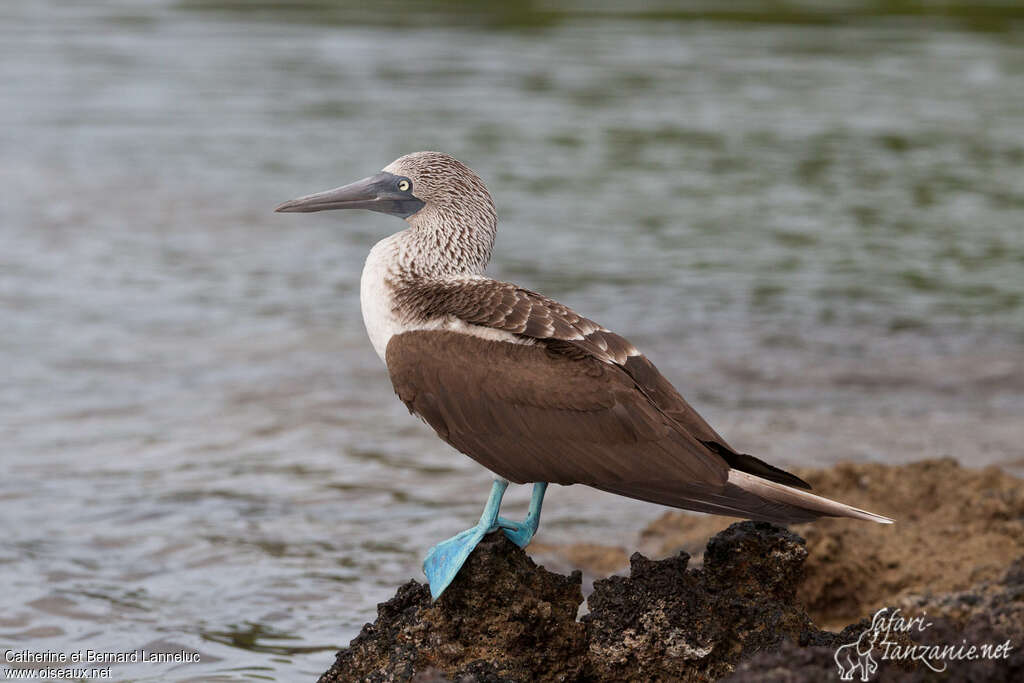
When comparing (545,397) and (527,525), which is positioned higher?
(545,397)

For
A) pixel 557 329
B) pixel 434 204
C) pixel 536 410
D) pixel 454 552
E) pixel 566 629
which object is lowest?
pixel 566 629

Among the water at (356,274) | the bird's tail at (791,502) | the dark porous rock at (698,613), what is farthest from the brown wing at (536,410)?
the water at (356,274)

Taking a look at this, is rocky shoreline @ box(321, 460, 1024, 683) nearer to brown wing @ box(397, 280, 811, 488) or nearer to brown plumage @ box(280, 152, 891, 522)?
brown plumage @ box(280, 152, 891, 522)

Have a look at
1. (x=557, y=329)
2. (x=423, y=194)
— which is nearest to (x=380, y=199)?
(x=423, y=194)

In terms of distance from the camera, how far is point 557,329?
Answer: 510 centimetres

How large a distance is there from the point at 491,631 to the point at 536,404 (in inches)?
32.9

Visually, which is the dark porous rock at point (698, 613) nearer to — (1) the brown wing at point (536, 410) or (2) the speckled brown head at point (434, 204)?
(1) the brown wing at point (536, 410)

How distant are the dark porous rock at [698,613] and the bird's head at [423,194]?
1.63 m

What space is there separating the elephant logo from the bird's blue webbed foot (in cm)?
117

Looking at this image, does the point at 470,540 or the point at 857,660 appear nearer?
the point at 857,660

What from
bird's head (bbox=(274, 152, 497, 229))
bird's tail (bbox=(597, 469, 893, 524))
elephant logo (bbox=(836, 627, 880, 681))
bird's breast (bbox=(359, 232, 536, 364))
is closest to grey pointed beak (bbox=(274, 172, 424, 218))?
bird's head (bbox=(274, 152, 497, 229))

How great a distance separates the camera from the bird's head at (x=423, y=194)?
227 inches

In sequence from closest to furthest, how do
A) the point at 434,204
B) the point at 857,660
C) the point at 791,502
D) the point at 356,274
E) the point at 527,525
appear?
1. the point at 857,660
2. the point at 791,502
3. the point at 527,525
4. the point at 434,204
5. the point at 356,274

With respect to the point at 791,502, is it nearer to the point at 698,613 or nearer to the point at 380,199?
the point at 698,613
